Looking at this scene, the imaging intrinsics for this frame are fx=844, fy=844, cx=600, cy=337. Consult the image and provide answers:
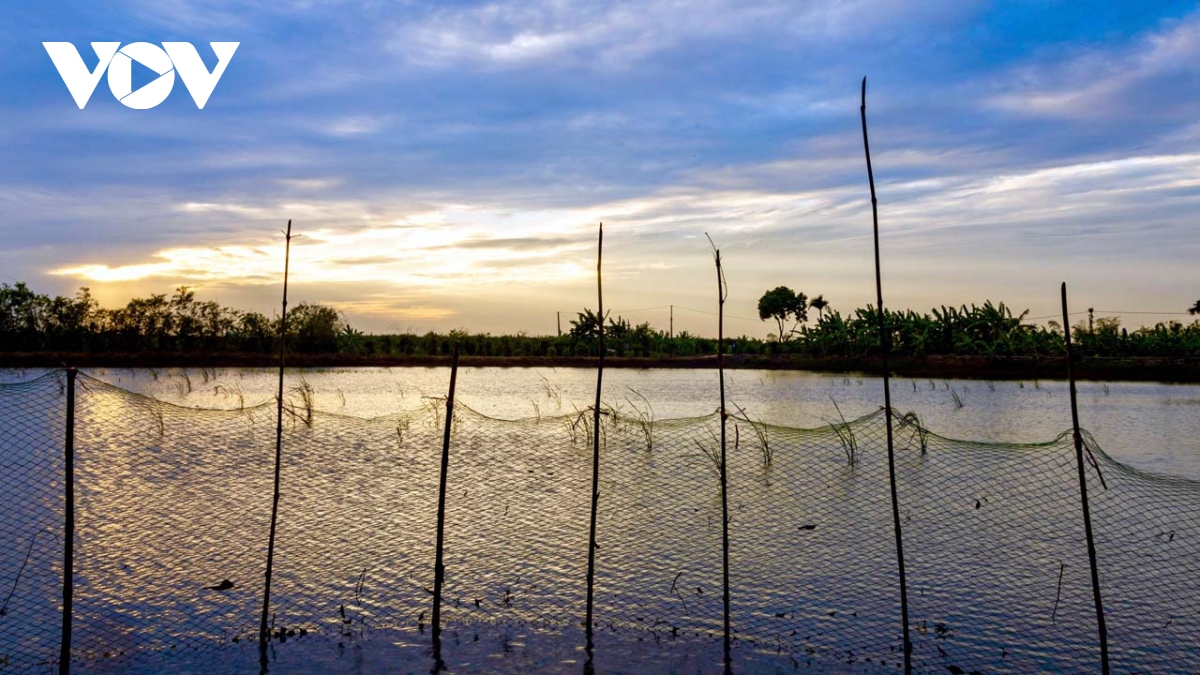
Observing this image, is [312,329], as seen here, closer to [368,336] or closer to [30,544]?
[368,336]

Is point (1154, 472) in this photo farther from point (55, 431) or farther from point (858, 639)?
point (55, 431)

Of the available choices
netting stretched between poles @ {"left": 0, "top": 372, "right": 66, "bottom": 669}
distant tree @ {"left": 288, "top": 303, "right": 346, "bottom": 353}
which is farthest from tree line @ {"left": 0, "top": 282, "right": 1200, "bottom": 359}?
netting stretched between poles @ {"left": 0, "top": 372, "right": 66, "bottom": 669}

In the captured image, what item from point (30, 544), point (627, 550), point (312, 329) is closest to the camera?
point (30, 544)

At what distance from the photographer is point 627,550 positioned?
8.58m

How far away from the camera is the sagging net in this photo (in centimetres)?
635

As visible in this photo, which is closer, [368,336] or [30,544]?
[30,544]

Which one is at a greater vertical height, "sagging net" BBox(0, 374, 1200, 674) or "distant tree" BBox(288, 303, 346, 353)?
"distant tree" BBox(288, 303, 346, 353)

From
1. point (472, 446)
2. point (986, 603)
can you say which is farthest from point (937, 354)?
point (986, 603)

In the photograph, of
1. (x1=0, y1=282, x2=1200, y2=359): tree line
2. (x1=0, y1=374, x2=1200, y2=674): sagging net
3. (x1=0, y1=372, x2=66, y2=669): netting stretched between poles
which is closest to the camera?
(x1=0, y1=372, x2=66, y2=669): netting stretched between poles

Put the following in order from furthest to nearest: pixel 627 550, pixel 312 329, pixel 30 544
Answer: pixel 312 329
pixel 627 550
pixel 30 544

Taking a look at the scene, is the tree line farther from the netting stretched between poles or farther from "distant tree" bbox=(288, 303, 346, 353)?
the netting stretched between poles

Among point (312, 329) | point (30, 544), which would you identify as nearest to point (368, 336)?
point (312, 329)

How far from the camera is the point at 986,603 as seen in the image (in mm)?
7008

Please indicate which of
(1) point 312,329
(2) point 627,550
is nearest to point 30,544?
(2) point 627,550
